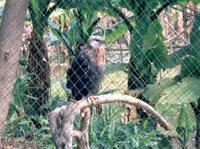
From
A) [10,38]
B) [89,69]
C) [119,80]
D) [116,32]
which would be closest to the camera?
[10,38]

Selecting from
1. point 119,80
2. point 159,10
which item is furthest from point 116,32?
point 159,10

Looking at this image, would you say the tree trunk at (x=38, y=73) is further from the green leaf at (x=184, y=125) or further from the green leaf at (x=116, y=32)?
the green leaf at (x=184, y=125)

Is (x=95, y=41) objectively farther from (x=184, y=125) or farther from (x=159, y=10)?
(x=184, y=125)

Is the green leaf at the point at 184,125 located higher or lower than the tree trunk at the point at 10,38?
lower

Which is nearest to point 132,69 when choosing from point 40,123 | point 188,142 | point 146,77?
point 146,77

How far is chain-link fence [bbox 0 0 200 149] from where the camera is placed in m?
3.96

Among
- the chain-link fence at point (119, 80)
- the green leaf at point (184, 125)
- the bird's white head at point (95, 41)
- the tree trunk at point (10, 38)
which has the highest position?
the tree trunk at point (10, 38)

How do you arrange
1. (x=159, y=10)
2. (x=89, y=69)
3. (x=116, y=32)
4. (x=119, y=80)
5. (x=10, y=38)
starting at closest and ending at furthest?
(x=10, y=38)
(x=89, y=69)
(x=159, y=10)
(x=116, y=32)
(x=119, y=80)

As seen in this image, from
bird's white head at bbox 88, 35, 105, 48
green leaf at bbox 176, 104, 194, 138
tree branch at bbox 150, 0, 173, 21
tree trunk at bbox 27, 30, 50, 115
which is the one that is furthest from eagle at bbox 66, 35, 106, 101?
tree trunk at bbox 27, 30, 50, 115

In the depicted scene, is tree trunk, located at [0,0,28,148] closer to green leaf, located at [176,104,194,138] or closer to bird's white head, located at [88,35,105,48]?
bird's white head, located at [88,35,105,48]

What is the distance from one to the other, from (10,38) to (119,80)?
1.64 meters

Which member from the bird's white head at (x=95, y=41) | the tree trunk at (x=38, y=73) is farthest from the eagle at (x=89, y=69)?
the tree trunk at (x=38, y=73)

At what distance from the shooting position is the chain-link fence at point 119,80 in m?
3.96

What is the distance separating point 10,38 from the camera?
12.2 feet
